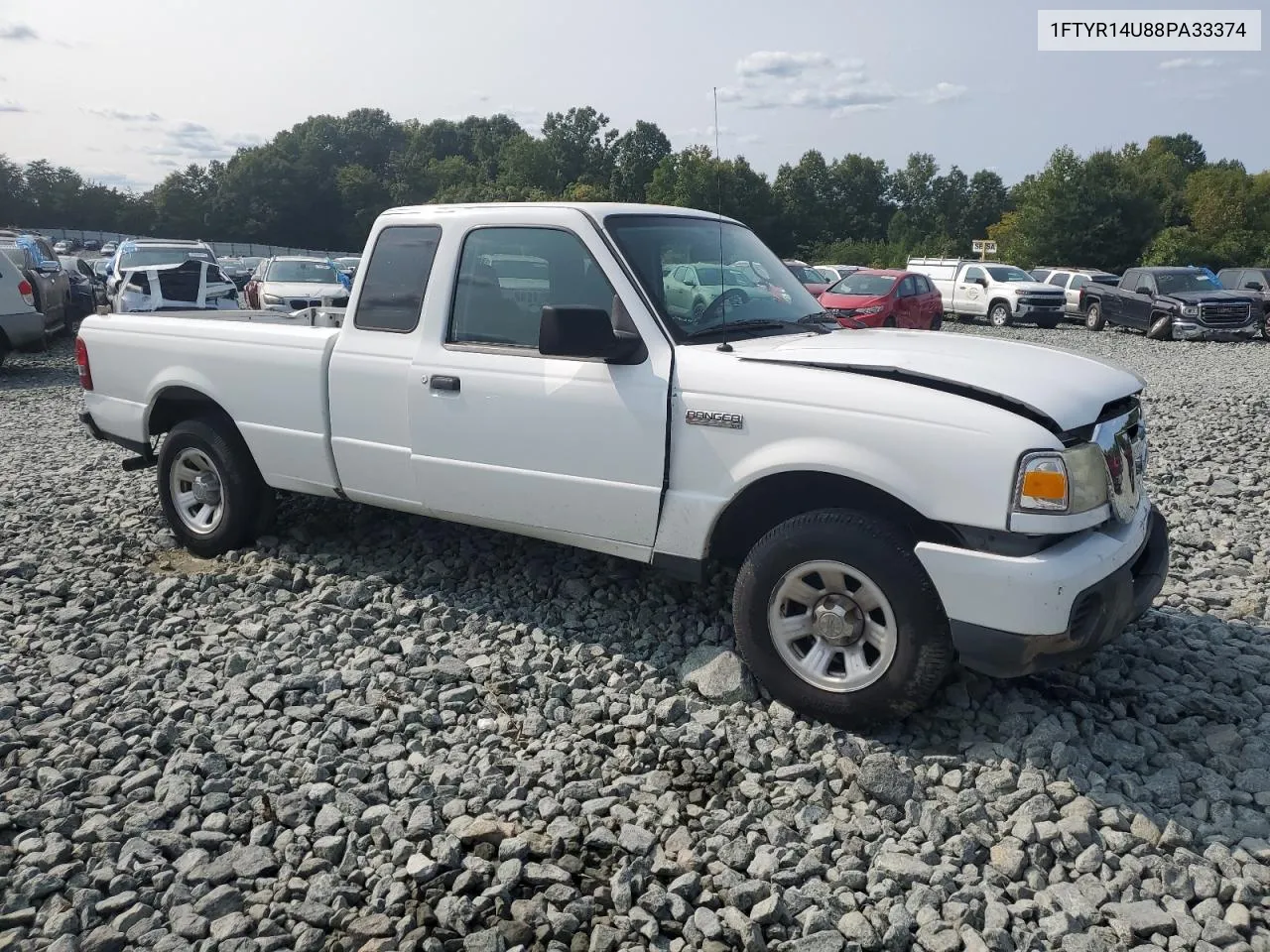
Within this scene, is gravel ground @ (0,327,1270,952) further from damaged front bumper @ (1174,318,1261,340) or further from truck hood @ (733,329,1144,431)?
damaged front bumper @ (1174,318,1261,340)

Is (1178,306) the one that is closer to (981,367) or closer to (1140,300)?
(1140,300)

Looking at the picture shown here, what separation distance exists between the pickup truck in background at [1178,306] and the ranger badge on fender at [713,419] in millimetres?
22762

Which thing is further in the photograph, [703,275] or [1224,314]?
[1224,314]

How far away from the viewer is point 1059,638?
3.53m

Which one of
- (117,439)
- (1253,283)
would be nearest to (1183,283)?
(1253,283)

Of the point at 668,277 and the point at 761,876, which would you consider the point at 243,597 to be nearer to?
the point at 668,277

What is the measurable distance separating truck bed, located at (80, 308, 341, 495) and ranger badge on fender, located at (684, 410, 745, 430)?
2192 millimetres

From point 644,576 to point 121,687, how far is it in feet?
8.46

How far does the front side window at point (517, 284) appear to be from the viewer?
4594 millimetres

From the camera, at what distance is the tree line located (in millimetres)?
58281

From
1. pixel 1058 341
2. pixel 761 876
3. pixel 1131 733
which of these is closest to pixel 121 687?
pixel 761 876

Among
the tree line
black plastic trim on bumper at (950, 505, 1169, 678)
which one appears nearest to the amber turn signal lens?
black plastic trim on bumper at (950, 505, 1169, 678)

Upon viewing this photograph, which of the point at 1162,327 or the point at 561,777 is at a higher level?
the point at 1162,327

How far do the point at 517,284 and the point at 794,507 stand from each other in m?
1.69
